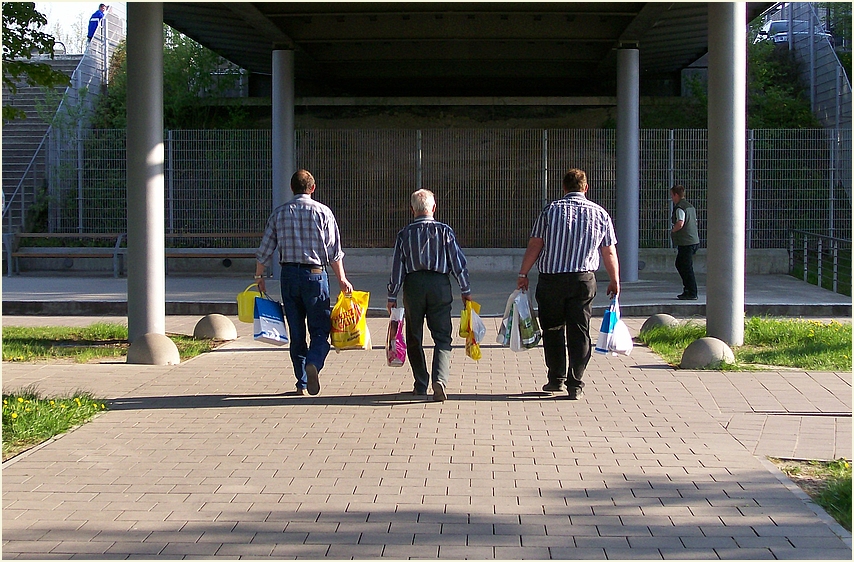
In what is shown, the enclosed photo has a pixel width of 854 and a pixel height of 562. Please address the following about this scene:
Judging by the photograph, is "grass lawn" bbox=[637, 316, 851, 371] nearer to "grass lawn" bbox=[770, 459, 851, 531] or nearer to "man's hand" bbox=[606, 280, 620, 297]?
"man's hand" bbox=[606, 280, 620, 297]

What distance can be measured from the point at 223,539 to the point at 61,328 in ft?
28.5

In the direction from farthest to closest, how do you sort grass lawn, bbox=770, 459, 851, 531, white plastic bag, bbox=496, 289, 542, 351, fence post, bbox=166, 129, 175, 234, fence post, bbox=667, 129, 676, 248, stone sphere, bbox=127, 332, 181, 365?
fence post, bbox=166, 129, 175, 234
fence post, bbox=667, 129, 676, 248
stone sphere, bbox=127, 332, 181, 365
white plastic bag, bbox=496, 289, 542, 351
grass lawn, bbox=770, 459, 851, 531

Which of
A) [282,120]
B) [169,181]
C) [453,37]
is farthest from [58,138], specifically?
[453,37]

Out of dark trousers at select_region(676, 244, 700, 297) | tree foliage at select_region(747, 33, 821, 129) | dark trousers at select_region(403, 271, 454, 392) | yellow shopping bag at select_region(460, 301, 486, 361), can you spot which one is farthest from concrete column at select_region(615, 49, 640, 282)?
dark trousers at select_region(403, 271, 454, 392)

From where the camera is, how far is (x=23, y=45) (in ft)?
33.0

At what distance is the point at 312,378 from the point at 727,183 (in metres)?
5.25

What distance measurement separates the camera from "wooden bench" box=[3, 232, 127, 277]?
20.5 m

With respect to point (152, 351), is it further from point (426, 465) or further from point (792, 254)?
point (792, 254)

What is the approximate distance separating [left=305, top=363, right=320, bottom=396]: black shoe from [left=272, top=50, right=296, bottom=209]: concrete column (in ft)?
39.4

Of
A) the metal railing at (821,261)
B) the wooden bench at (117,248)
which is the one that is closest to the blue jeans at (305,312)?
the metal railing at (821,261)

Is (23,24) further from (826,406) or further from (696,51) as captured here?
(696,51)

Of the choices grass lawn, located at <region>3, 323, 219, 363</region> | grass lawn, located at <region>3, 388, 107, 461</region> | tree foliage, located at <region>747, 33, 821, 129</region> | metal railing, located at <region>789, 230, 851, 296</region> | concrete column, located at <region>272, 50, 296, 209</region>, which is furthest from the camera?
tree foliage, located at <region>747, 33, 821, 129</region>

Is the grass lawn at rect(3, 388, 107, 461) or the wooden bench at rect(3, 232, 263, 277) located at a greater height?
the wooden bench at rect(3, 232, 263, 277)

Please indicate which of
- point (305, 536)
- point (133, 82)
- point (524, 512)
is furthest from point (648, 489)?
point (133, 82)
